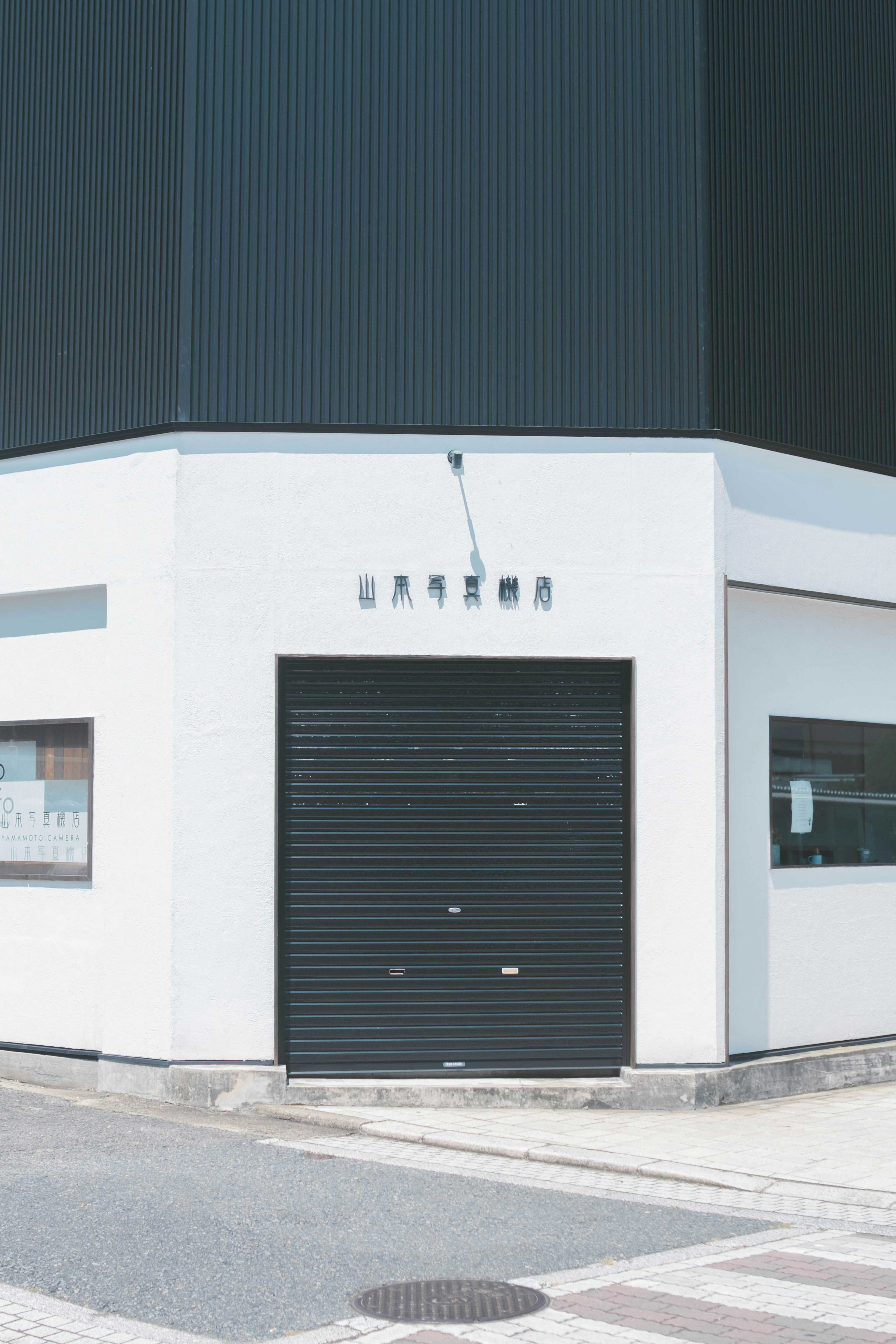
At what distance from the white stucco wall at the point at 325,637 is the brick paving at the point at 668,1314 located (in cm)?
436

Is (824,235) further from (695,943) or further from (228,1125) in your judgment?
(228,1125)

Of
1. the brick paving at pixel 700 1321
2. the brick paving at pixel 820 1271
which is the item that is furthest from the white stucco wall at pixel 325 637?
the brick paving at pixel 700 1321

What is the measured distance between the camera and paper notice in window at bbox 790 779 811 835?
1224cm

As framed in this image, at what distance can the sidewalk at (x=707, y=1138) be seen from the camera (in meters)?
8.57

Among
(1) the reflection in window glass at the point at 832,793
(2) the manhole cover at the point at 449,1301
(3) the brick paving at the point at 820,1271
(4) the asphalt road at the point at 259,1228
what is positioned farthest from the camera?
(1) the reflection in window glass at the point at 832,793

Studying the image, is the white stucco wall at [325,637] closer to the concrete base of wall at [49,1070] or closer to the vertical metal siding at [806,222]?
the concrete base of wall at [49,1070]

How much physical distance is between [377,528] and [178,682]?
6.38 feet

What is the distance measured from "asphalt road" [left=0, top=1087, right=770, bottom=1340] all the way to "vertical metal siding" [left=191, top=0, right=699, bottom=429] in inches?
221

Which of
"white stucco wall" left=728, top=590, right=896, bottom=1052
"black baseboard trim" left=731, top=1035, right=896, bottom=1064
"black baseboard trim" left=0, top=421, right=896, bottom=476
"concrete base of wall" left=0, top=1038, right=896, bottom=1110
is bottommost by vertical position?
"concrete base of wall" left=0, top=1038, right=896, bottom=1110

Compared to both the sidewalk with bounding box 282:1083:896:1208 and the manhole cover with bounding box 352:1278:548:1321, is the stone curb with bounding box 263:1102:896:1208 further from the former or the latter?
the manhole cover with bounding box 352:1278:548:1321

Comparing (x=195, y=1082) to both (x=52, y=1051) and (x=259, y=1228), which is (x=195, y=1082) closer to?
(x=52, y=1051)

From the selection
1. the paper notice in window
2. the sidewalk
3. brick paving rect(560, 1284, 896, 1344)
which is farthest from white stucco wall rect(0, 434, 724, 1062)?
brick paving rect(560, 1284, 896, 1344)

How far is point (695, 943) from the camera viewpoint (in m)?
11.0

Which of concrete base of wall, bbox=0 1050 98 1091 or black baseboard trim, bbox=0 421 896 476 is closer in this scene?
black baseboard trim, bbox=0 421 896 476
